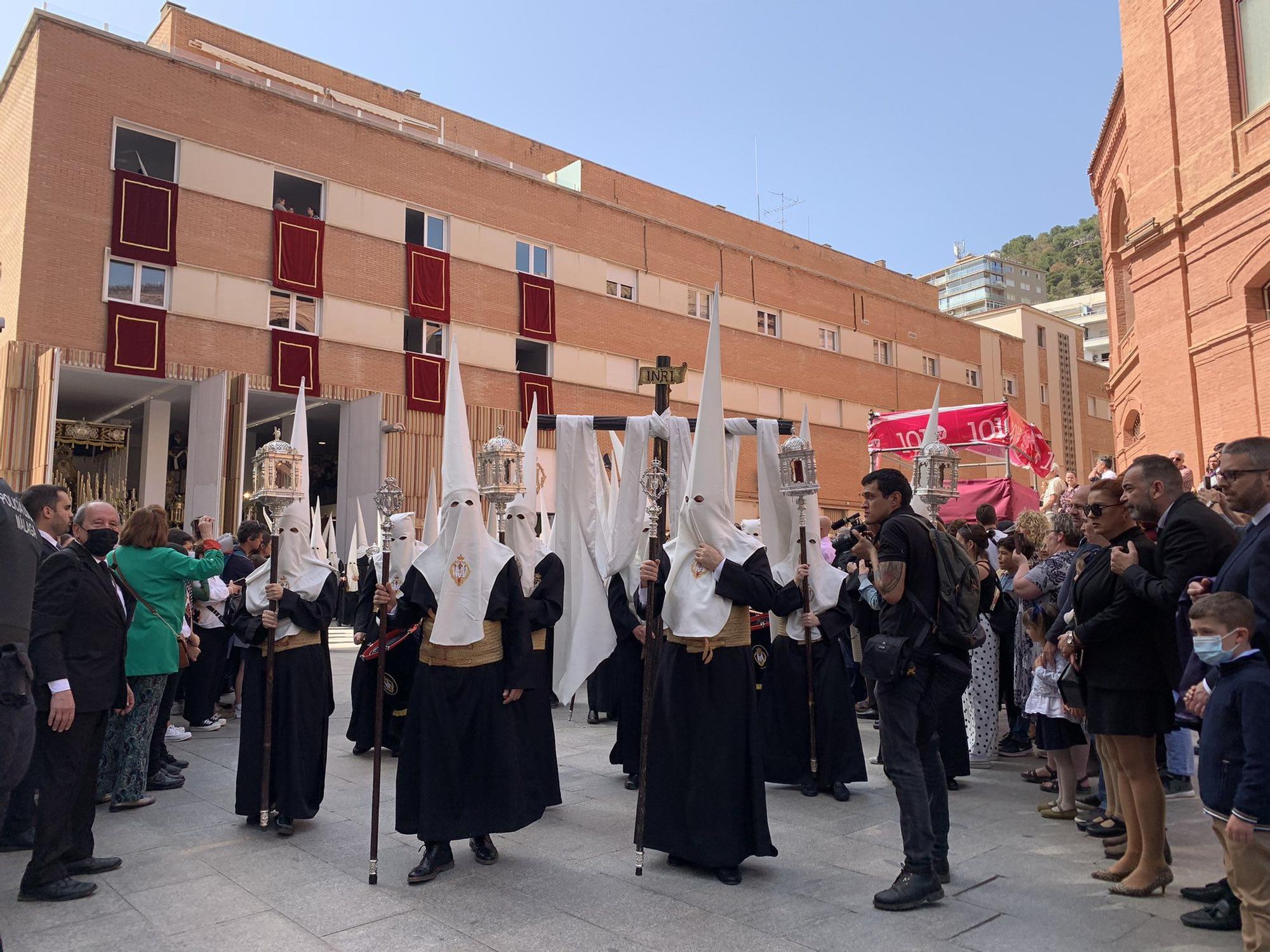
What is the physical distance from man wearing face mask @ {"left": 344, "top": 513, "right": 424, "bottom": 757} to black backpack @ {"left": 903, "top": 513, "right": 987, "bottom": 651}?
4.41m

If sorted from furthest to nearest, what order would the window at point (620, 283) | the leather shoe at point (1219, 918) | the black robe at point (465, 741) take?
the window at point (620, 283), the black robe at point (465, 741), the leather shoe at point (1219, 918)

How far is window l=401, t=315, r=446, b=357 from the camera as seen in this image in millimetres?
24781

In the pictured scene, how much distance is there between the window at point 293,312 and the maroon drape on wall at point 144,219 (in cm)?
243

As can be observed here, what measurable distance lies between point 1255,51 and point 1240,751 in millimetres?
14212

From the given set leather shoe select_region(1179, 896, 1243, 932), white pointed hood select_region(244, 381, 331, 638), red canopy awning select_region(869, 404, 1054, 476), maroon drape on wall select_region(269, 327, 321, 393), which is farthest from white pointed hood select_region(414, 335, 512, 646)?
maroon drape on wall select_region(269, 327, 321, 393)

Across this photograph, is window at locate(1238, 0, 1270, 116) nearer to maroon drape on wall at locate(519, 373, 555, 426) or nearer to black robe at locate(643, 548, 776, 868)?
black robe at locate(643, 548, 776, 868)

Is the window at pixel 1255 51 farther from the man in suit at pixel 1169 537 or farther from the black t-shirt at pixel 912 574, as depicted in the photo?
the black t-shirt at pixel 912 574

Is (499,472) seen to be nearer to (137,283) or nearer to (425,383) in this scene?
(137,283)

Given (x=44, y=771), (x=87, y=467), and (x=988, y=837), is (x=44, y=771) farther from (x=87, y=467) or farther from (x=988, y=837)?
(x=87, y=467)

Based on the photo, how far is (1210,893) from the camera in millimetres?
4242

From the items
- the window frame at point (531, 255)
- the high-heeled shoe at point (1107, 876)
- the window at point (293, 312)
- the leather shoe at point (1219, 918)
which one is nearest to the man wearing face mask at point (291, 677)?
the high-heeled shoe at point (1107, 876)

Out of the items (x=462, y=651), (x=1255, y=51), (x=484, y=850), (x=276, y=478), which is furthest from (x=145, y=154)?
(x=1255, y=51)

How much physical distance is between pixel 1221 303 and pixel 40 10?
2278 centimetres

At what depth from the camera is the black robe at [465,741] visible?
16.6 ft
